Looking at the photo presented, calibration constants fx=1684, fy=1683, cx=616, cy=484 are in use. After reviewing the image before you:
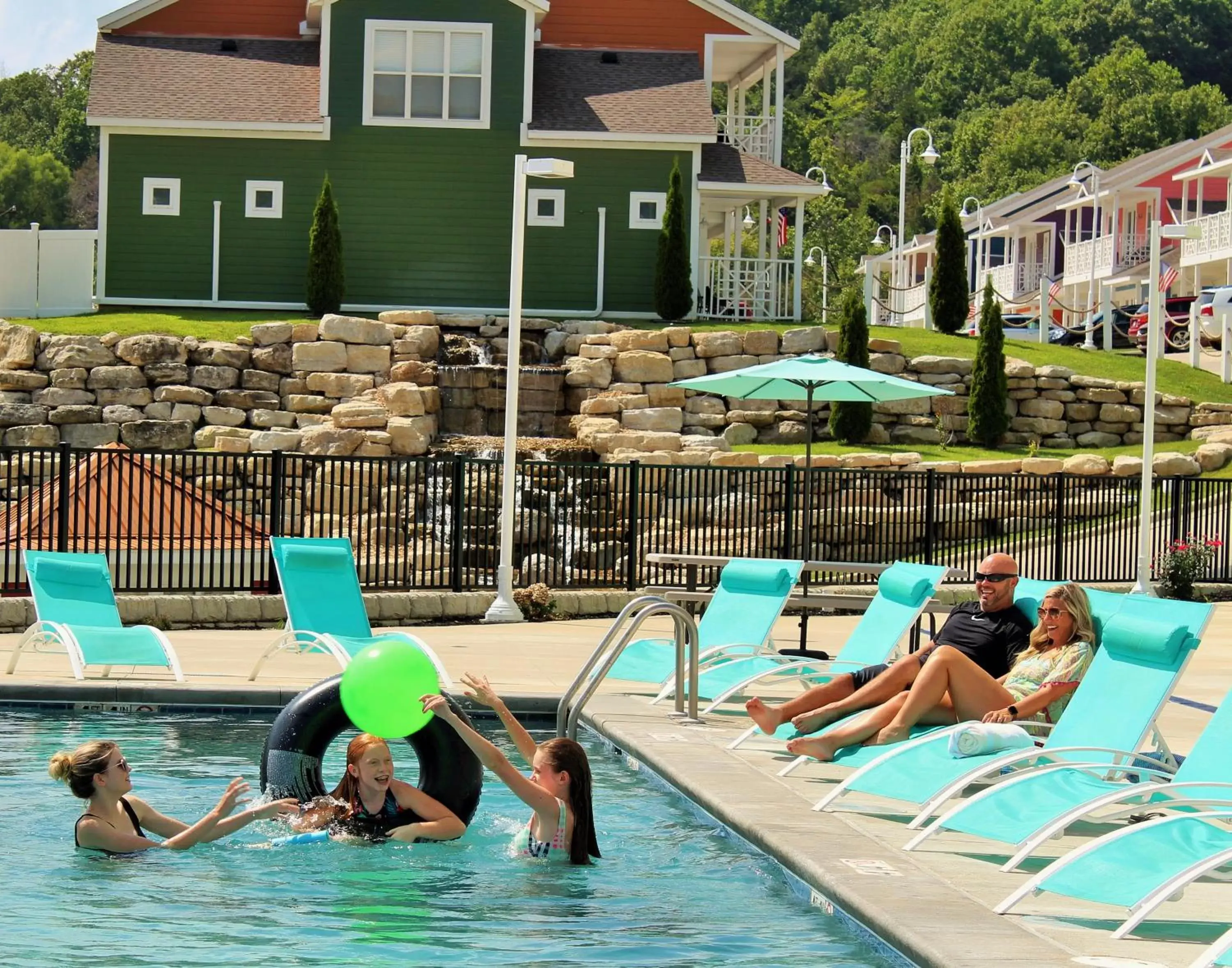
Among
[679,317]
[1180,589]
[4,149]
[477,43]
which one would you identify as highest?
[4,149]

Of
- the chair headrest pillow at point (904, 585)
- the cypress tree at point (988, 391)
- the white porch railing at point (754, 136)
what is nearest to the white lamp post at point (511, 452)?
the chair headrest pillow at point (904, 585)

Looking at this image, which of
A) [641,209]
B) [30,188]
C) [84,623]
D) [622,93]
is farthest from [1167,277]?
[30,188]

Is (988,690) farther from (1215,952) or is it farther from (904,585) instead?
(1215,952)

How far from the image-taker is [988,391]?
28.0 metres

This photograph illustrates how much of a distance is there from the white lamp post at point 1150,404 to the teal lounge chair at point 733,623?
788 cm

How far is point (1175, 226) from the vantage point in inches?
750

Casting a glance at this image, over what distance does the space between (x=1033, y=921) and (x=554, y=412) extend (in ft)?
71.7

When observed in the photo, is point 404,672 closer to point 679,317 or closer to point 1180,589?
point 1180,589

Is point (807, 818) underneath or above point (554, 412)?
underneath

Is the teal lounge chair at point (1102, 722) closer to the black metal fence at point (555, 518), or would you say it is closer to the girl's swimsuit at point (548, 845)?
the girl's swimsuit at point (548, 845)

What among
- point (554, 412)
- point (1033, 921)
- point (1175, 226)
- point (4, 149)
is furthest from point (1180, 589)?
point (4, 149)

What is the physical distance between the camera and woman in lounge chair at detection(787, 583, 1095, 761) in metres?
8.45

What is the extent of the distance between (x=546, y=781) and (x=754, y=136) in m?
29.6

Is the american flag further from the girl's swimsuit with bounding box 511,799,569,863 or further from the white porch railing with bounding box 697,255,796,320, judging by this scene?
the girl's swimsuit with bounding box 511,799,569,863
